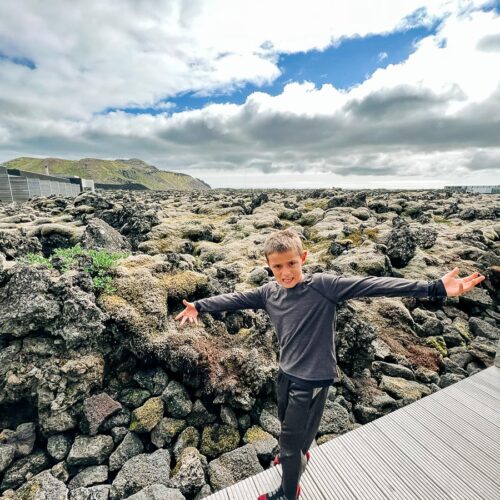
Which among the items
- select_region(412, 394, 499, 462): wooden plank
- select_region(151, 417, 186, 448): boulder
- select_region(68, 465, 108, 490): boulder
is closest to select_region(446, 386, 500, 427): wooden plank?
select_region(412, 394, 499, 462): wooden plank

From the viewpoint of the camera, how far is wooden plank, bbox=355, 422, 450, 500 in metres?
5.23

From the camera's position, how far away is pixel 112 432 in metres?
7.68

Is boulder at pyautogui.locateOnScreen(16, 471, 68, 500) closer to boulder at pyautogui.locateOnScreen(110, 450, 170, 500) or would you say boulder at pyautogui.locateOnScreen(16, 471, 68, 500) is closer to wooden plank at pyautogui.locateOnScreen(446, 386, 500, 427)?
boulder at pyautogui.locateOnScreen(110, 450, 170, 500)

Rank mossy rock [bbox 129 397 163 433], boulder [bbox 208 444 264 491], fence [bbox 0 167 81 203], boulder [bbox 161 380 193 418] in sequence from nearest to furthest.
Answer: boulder [bbox 208 444 264 491] → mossy rock [bbox 129 397 163 433] → boulder [bbox 161 380 193 418] → fence [bbox 0 167 81 203]

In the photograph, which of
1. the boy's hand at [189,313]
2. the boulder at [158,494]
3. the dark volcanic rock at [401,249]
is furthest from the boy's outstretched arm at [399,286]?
the dark volcanic rock at [401,249]

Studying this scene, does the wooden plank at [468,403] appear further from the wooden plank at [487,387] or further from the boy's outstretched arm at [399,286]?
the boy's outstretched arm at [399,286]

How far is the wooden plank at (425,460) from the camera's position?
5.24m

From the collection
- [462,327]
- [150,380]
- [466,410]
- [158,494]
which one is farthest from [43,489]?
[462,327]

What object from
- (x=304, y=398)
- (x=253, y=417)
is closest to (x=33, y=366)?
(x=253, y=417)

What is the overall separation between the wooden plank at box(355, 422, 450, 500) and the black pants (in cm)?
210

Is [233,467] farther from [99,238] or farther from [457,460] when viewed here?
[99,238]

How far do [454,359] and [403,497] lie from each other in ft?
28.5

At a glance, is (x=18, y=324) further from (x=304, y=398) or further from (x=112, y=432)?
(x=304, y=398)

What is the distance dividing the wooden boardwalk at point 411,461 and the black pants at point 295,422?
0.82 meters
